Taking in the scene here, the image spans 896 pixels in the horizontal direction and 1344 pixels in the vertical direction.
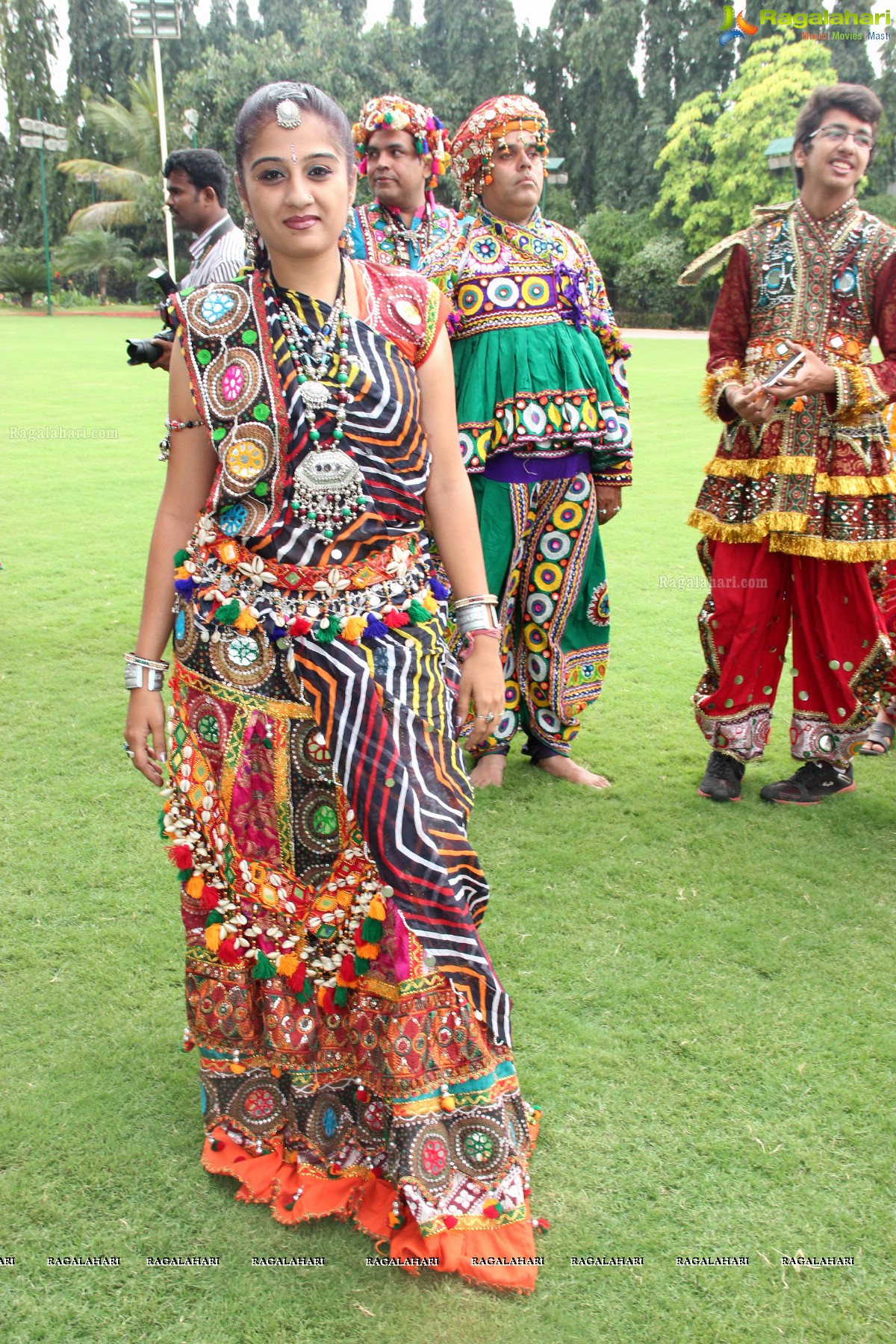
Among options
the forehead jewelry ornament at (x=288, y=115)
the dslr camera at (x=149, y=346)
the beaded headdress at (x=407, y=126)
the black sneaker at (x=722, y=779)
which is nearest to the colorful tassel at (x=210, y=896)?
the forehead jewelry ornament at (x=288, y=115)

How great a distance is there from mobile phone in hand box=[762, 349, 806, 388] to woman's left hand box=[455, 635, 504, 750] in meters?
1.91

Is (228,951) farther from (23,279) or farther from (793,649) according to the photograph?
(23,279)

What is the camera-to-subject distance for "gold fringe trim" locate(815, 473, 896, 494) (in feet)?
12.9

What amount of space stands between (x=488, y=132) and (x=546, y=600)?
5.56ft

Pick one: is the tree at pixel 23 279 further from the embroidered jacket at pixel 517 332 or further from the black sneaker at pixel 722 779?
the black sneaker at pixel 722 779

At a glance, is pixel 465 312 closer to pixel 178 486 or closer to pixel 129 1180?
pixel 178 486

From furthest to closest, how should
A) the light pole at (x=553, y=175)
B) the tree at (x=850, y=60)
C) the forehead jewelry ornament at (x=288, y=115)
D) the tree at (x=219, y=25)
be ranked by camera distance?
the tree at (x=219, y=25)
the tree at (x=850, y=60)
the light pole at (x=553, y=175)
the forehead jewelry ornament at (x=288, y=115)

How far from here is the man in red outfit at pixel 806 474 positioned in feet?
12.4

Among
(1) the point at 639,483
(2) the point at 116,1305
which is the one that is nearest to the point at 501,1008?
(2) the point at 116,1305

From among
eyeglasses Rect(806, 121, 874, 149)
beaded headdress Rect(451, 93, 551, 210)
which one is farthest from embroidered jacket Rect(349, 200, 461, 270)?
eyeglasses Rect(806, 121, 874, 149)

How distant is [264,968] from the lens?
2.29m

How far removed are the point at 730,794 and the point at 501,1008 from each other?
2.28 metres

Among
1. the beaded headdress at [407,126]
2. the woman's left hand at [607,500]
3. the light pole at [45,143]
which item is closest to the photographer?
the beaded headdress at [407,126]

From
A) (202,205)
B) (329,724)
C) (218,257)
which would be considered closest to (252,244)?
(329,724)
